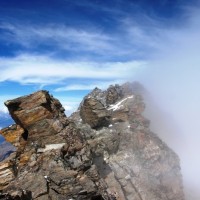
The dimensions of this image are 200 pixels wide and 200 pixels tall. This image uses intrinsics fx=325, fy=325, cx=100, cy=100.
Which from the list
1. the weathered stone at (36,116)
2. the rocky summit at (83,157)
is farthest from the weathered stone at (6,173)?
the weathered stone at (36,116)

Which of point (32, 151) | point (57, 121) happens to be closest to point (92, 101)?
point (57, 121)

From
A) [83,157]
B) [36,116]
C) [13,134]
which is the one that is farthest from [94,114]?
[83,157]

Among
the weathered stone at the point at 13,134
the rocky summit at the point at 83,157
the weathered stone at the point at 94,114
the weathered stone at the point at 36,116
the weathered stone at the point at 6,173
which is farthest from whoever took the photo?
the weathered stone at the point at 94,114

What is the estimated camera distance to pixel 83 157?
4834cm

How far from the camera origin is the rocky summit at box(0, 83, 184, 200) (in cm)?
4150

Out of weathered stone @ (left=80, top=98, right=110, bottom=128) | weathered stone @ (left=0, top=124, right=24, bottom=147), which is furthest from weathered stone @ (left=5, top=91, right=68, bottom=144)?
weathered stone @ (left=80, top=98, right=110, bottom=128)

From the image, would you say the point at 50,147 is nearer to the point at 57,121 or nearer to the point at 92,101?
the point at 57,121

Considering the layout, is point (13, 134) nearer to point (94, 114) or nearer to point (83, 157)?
point (83, 157)

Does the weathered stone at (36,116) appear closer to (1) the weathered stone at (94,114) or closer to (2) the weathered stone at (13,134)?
(2) the weathered stone at (13,134)

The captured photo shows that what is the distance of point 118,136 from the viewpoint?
74.4 meters

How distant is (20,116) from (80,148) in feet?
34.0

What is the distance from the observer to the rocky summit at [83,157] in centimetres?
4150

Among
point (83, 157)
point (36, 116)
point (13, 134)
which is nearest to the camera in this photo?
point (83, 157)

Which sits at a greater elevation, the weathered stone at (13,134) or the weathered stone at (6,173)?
the weathered stone at (13,134)
